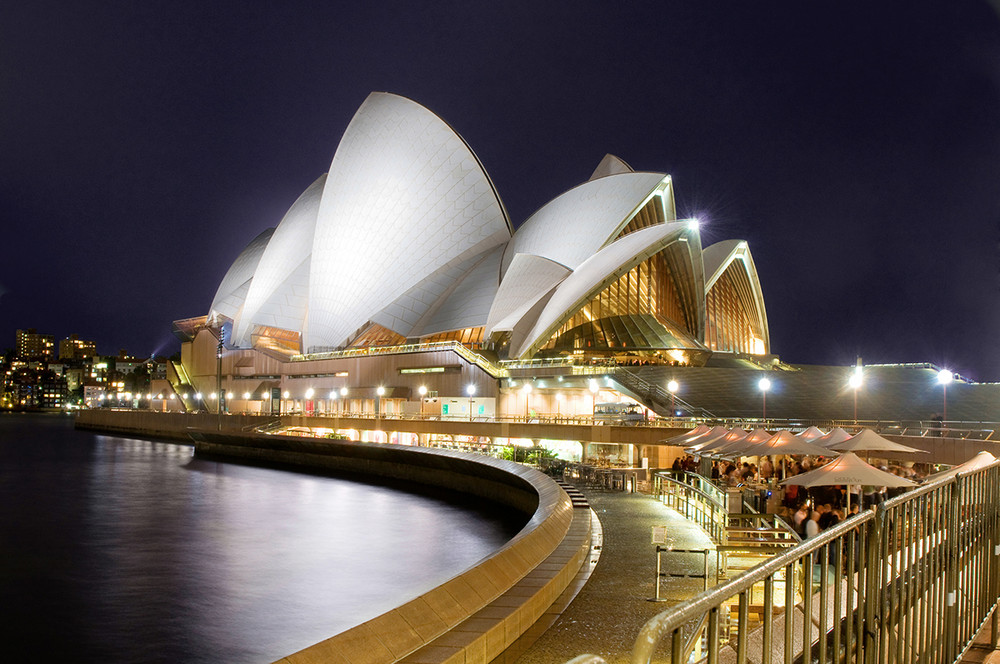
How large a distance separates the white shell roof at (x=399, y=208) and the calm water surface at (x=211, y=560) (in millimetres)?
20966

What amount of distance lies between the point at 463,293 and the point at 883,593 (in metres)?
47.4

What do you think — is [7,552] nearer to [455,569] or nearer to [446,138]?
[455,569]

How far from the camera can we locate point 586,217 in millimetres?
45906

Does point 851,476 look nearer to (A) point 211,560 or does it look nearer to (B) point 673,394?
(A) point 211,560

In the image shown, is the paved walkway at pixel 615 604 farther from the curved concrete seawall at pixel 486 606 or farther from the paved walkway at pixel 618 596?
the curved concrete seawall at pixel 486 606

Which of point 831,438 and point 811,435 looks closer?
point 831,438

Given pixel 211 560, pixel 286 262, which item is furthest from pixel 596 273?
pixel 286 262

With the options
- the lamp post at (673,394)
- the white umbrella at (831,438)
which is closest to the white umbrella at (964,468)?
the white umbrella at (831,438)

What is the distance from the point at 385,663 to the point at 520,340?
39.3 metres

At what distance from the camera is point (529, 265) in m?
45.7

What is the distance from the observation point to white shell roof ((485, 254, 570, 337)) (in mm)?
44438

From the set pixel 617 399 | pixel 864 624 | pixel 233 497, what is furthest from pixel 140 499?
pixel 864 624

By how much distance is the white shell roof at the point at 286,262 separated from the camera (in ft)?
200

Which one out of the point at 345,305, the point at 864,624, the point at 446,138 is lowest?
the point at 864,624
